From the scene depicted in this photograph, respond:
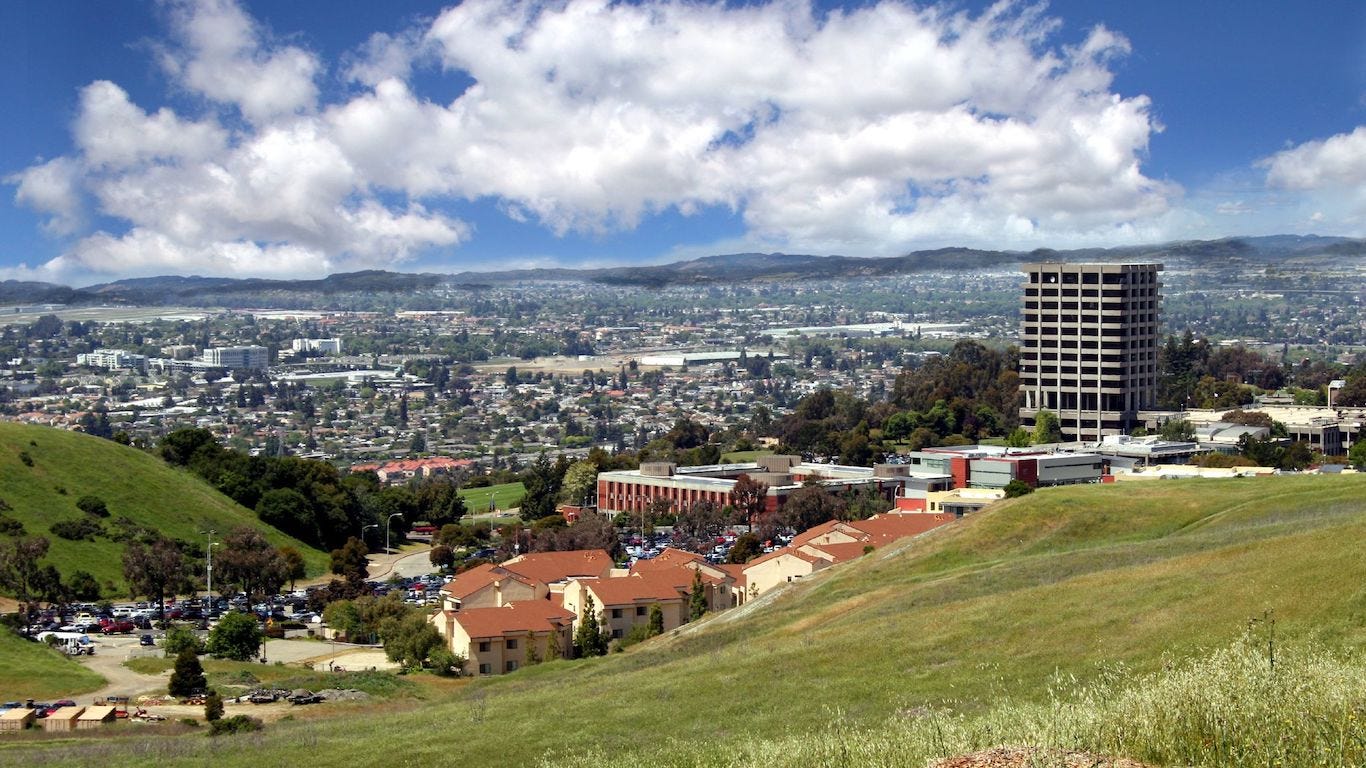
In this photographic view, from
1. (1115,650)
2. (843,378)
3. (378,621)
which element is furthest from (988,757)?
(843,378)

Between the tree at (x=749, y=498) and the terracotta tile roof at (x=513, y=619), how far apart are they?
28.7 metres

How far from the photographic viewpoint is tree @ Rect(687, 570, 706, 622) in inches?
1679

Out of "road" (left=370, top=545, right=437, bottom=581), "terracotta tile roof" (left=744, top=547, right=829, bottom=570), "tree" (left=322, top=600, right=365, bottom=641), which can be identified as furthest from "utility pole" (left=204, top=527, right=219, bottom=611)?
"terracotta tile roof" (left=744, top=547, right=829, bottom=570)

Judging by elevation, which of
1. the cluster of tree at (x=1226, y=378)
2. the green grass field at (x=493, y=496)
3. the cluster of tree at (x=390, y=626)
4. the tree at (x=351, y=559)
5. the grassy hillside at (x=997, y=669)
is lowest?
the green grass field at (x=493, y=496)

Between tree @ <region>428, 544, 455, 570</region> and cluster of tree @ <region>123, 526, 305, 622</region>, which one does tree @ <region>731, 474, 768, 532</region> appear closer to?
tree @ <region>428, 544, 455, 570</region>

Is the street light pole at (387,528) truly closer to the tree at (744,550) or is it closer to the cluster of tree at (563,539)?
the cluster of tree at (563,539)

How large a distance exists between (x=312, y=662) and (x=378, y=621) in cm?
430

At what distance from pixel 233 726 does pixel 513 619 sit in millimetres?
14209

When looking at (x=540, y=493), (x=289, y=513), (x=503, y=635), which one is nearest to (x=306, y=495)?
(x=289, y=513)

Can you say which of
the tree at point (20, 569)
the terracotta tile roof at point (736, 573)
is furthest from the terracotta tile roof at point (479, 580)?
the tree at point (20, 569)

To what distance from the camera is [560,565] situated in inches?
1945

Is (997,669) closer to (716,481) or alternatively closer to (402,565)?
(402,565)

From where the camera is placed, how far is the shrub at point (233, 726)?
25.8 m

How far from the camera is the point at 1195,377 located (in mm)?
105000
